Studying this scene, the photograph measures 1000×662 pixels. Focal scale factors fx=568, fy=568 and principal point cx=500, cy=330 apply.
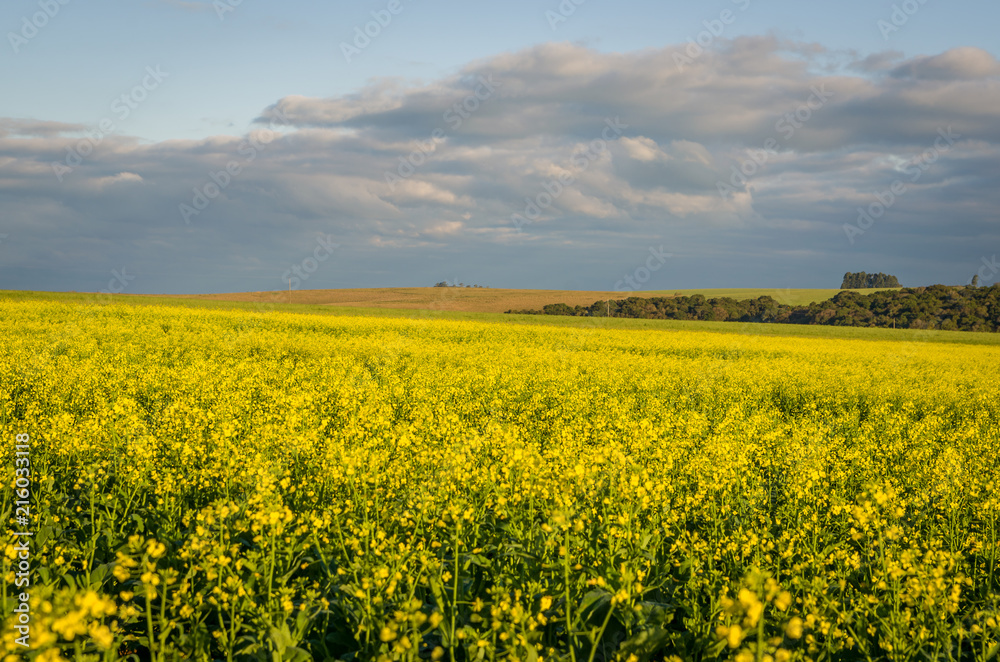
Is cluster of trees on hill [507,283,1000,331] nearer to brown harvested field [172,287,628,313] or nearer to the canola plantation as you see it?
brown harvested field [172,287,628,313]

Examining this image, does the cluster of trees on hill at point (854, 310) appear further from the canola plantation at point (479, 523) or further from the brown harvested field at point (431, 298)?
the canola plantation at point (479, 523)

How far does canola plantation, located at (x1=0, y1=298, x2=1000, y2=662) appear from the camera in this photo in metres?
3.28

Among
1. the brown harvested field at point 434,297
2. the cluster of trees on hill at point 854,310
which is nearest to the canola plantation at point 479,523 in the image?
the brown harvested field at point 434,297

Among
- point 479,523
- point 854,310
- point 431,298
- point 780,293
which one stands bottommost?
point 479,523

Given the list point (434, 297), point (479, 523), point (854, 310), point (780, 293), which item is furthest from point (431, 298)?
point (479, 523)

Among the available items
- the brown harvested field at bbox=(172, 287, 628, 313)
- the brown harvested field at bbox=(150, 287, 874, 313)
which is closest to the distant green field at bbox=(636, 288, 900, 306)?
the brown harvested field at bbox=(150, 287, 874, 313)

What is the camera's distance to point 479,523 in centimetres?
466

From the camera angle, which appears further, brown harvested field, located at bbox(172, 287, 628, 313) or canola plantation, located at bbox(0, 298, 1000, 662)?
brown harvested field, located at bbox(172, 287, 628, 313)

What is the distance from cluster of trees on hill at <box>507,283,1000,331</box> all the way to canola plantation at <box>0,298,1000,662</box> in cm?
6103

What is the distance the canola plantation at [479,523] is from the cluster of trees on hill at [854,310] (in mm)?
61032

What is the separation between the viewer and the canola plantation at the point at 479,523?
3275 millimetres

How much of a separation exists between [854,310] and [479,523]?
88.6m

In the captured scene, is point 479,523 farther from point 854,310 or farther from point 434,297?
point 854,310

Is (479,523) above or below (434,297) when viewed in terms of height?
below
